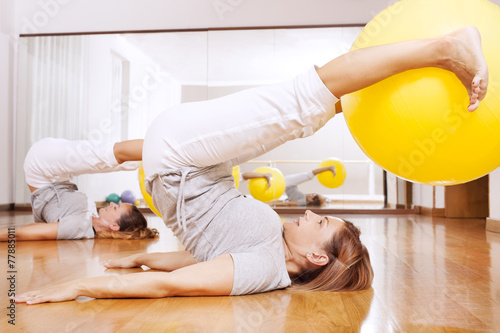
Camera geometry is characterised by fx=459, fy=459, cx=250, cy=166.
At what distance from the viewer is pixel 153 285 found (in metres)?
1.23

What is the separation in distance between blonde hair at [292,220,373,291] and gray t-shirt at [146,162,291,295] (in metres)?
0.12

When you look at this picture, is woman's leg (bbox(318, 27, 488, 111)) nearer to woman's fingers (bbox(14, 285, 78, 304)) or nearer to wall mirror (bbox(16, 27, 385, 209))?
woman's fingers (bbox(14, 285, 78, 304))

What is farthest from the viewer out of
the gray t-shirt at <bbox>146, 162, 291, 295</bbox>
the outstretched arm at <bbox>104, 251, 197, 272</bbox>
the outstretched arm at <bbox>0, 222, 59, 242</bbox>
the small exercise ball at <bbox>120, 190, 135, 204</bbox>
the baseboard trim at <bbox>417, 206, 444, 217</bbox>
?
the small exercise ball at <bbox>120, 190, 135, 204</bbox>

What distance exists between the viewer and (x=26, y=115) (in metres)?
5.21

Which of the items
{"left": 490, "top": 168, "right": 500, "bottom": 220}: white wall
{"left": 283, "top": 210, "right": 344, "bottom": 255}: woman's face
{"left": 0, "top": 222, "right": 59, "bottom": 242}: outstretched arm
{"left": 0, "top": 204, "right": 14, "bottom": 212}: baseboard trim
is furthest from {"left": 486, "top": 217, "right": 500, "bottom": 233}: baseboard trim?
{"left": 0, "top": 204, "right": 14, "bottom": 212}: baseboard trim

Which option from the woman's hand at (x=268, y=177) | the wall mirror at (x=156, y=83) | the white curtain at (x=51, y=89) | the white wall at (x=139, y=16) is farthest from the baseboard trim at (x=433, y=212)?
the white curtain at (x=51, y=89)

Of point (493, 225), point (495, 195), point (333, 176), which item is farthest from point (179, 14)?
point (493, 225)

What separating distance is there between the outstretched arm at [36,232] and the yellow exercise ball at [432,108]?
77.4 inches

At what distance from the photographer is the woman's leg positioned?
46.5 inches

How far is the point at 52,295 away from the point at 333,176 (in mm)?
4009

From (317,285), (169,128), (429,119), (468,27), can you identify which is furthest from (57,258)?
(468,27)

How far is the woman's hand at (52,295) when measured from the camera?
3.90 ft

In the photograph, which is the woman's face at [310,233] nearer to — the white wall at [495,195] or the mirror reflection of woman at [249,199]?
the mirror reflection of woman at [249,199]

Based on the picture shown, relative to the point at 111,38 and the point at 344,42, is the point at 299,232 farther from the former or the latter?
the point at 111,38
